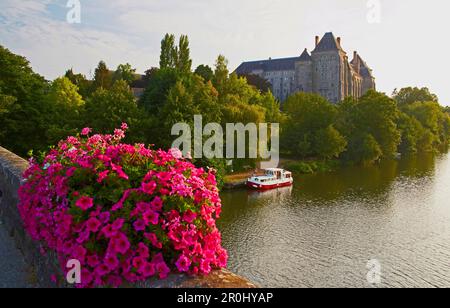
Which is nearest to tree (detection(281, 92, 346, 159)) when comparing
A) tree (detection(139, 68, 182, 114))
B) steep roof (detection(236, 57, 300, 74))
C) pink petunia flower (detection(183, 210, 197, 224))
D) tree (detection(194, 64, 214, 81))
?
tree (detection(194, 64, 214, 81))

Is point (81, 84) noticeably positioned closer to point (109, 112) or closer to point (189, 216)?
point (109, 112)

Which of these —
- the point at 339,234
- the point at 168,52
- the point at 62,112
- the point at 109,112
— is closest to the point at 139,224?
the point at 339,234

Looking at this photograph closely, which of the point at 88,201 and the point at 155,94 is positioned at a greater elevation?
the point at 155,94

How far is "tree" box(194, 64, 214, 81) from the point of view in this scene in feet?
144

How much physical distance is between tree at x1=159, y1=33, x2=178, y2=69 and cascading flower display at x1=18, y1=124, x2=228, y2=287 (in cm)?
5555

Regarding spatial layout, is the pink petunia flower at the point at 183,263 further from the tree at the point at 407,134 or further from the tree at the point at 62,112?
→ the tree at the point at 407,134

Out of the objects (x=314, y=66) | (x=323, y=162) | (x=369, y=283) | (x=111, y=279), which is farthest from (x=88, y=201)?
(x=314, y=66)

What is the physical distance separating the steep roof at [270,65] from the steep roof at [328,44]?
13.2 m

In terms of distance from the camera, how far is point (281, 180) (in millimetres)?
35875

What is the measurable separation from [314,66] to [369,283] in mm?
91461

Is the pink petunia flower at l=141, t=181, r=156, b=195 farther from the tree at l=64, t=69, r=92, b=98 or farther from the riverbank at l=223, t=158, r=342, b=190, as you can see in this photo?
the tree at l=64, t=69, r=92, b=98
